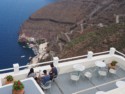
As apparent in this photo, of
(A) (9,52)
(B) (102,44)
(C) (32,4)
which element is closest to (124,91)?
(B) (102,44)

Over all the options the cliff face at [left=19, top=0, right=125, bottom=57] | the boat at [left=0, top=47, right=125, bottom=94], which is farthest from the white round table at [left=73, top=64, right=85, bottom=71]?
the cliff face at [left=19, top=0, right=125, bottom=57]

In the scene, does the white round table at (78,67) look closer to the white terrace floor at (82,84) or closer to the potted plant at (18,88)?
the white terrace floor at (82,84)

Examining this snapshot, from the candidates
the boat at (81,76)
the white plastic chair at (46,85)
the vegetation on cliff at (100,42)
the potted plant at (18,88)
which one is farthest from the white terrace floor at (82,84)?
the vegetation on cliff at (100,42)

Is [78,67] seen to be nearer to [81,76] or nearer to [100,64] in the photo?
[81,76]

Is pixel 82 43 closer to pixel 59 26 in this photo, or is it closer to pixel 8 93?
pixel 8 93

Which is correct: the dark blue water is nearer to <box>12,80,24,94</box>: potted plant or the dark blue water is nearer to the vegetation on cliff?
the vegetation on cliff
